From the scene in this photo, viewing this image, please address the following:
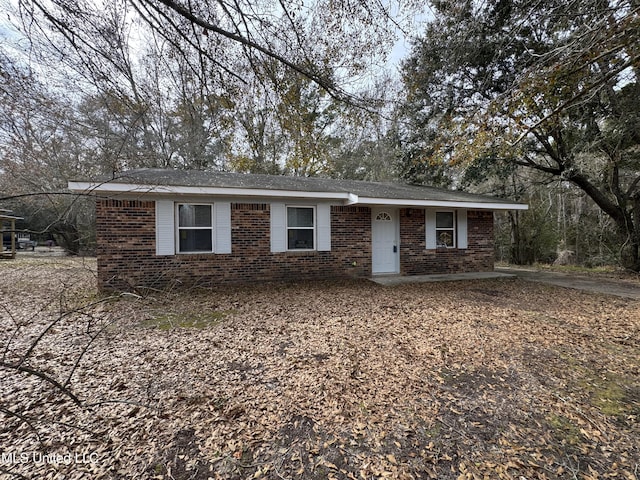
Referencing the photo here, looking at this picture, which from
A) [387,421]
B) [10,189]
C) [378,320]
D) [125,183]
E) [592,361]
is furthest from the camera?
[10,189]

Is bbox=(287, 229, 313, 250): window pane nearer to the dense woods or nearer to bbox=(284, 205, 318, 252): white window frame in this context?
bbox=(284, 205, 318, 252): white window frame

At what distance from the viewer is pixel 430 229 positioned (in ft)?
31.2

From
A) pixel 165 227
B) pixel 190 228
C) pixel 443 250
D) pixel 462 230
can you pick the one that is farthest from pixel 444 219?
pixel 165 227

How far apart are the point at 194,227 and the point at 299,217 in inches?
109

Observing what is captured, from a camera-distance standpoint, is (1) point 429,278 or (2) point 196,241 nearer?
(2) point 196,241

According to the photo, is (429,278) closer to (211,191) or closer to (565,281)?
(565,281)

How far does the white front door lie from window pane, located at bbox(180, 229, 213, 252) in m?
4.77

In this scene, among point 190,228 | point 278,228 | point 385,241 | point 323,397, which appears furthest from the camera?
point 385,241

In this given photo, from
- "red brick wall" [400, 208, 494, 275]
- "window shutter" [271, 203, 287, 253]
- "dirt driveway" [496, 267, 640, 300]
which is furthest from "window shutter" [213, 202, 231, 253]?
"dirt driveway" [496, 267, 640, 300]

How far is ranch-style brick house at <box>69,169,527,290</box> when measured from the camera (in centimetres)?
684

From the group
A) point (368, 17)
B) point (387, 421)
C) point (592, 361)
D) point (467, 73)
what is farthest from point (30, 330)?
point (467, 73)

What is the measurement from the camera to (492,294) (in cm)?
689

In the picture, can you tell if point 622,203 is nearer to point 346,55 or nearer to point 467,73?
point 467,73

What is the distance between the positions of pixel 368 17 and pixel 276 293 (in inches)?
213
